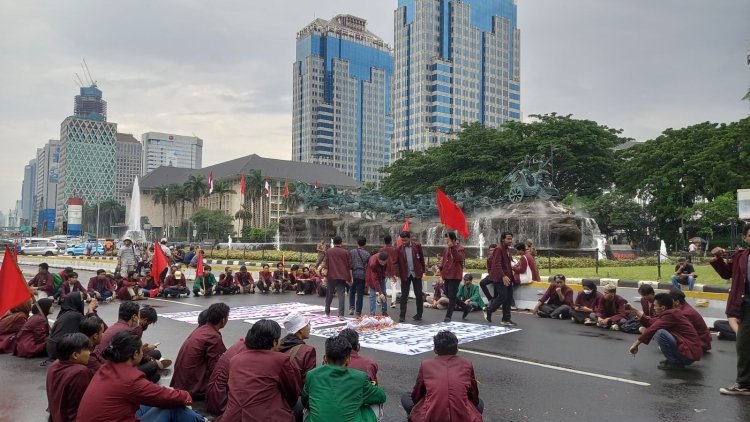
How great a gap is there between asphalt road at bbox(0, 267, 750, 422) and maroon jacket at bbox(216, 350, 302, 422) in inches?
65.5

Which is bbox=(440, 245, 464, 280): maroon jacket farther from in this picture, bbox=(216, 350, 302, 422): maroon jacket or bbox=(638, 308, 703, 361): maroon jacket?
bbox=(216, 350, 302, 422): maroon jacket

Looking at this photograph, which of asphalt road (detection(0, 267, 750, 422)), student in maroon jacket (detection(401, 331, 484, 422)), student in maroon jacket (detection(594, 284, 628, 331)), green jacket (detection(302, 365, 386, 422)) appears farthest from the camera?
student in maroon jacket (detection(594, 284, 628, 331))

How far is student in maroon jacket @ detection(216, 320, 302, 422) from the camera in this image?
4395mm

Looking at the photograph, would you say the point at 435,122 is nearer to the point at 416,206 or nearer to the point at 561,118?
the point at 561,118

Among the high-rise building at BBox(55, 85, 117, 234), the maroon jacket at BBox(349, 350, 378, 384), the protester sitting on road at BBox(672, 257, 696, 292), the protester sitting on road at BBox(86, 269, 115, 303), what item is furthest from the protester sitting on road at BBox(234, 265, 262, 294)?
the high-rise building at BBox(55, 85, 117, 234)

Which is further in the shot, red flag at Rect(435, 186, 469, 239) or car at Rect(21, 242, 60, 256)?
car at Rect(21, 242, 60, 256)

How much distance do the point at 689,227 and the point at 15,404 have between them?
4909cm

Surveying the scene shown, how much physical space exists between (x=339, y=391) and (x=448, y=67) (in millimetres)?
121766

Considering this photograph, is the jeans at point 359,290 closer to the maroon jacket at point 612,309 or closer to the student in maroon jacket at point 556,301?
the student in maroon jacket at point 556,301

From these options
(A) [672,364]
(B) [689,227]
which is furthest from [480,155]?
(A) [672,364]

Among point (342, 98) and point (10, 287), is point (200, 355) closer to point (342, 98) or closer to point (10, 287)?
point (10, 287)

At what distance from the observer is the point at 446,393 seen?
4531 millimetres

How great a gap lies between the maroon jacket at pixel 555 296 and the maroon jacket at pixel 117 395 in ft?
33.2

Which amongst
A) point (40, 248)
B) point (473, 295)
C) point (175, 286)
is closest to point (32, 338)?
point (175, 286)
